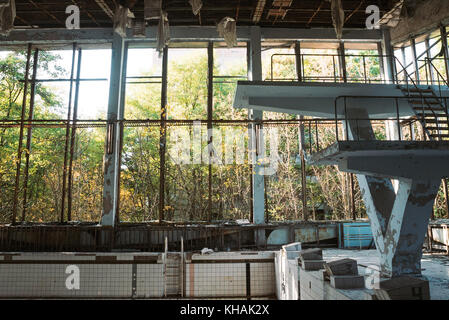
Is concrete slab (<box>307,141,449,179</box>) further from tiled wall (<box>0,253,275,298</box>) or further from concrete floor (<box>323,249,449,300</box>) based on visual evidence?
tiled wall (<box>0,253,275,298</box>)

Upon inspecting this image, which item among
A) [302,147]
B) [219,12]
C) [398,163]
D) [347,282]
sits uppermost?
[219,12]

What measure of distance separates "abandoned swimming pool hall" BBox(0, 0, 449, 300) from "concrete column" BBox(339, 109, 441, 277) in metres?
0.03

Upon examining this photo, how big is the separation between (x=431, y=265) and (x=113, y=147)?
34.6 feet

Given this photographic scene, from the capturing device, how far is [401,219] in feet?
17.3

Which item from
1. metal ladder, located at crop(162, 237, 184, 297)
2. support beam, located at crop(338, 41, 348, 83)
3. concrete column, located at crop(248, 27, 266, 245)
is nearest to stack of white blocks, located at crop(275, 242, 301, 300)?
concrete column, located at crop(248, 27, 266, 245)

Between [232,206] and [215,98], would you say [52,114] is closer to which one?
[215,98]

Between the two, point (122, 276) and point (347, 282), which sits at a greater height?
point (347, 282)

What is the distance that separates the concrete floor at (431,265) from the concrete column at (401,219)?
0.50 meters

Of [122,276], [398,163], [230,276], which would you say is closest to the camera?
[398,163]

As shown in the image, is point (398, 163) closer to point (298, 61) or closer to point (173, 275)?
point (173, 275)

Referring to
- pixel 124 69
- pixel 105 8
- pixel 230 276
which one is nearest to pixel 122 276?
pixel 230 276

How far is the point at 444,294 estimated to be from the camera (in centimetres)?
493

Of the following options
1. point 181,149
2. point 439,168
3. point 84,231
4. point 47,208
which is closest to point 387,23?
point 439,168

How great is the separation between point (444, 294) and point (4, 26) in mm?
15249
